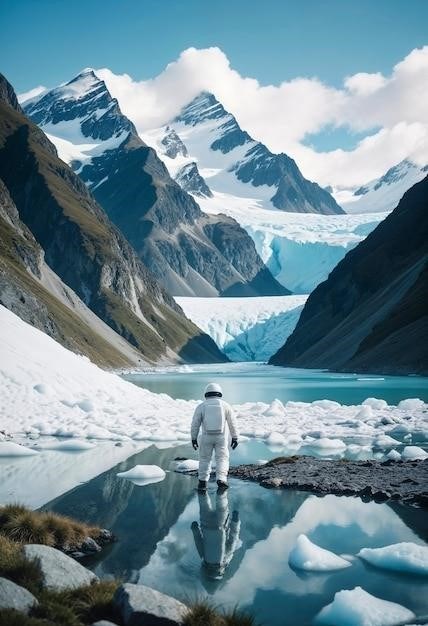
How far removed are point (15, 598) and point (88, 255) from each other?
165m

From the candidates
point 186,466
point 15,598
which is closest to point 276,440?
point 186,466

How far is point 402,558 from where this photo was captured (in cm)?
866

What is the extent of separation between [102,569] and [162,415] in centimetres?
2216

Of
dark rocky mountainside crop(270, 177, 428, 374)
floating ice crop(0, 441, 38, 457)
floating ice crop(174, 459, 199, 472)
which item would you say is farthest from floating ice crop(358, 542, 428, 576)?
dark rocky mountainside crop(270, 177, 428, 374)

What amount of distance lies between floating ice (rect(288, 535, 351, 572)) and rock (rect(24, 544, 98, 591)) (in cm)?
290

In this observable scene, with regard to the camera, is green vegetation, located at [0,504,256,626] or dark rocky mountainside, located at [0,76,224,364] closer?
green vegetation, located at [0,504,256,626]

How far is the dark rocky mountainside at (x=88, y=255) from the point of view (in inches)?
6521

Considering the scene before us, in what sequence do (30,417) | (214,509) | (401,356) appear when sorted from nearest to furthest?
(214,509)
(30,417)
(401,356)

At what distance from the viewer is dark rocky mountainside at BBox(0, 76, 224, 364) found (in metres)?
166

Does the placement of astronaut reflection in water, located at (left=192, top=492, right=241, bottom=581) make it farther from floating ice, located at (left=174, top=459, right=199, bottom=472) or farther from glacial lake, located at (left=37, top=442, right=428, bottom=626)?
floating ice, located at (left=174, top=459, right=199, bottom=472)

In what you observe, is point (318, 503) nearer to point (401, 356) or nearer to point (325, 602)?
point (325, 602)

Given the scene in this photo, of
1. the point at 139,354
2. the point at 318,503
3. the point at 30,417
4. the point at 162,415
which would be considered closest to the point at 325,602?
the point at 318,503

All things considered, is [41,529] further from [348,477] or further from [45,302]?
[45,302]

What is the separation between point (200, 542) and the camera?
9.97 m
